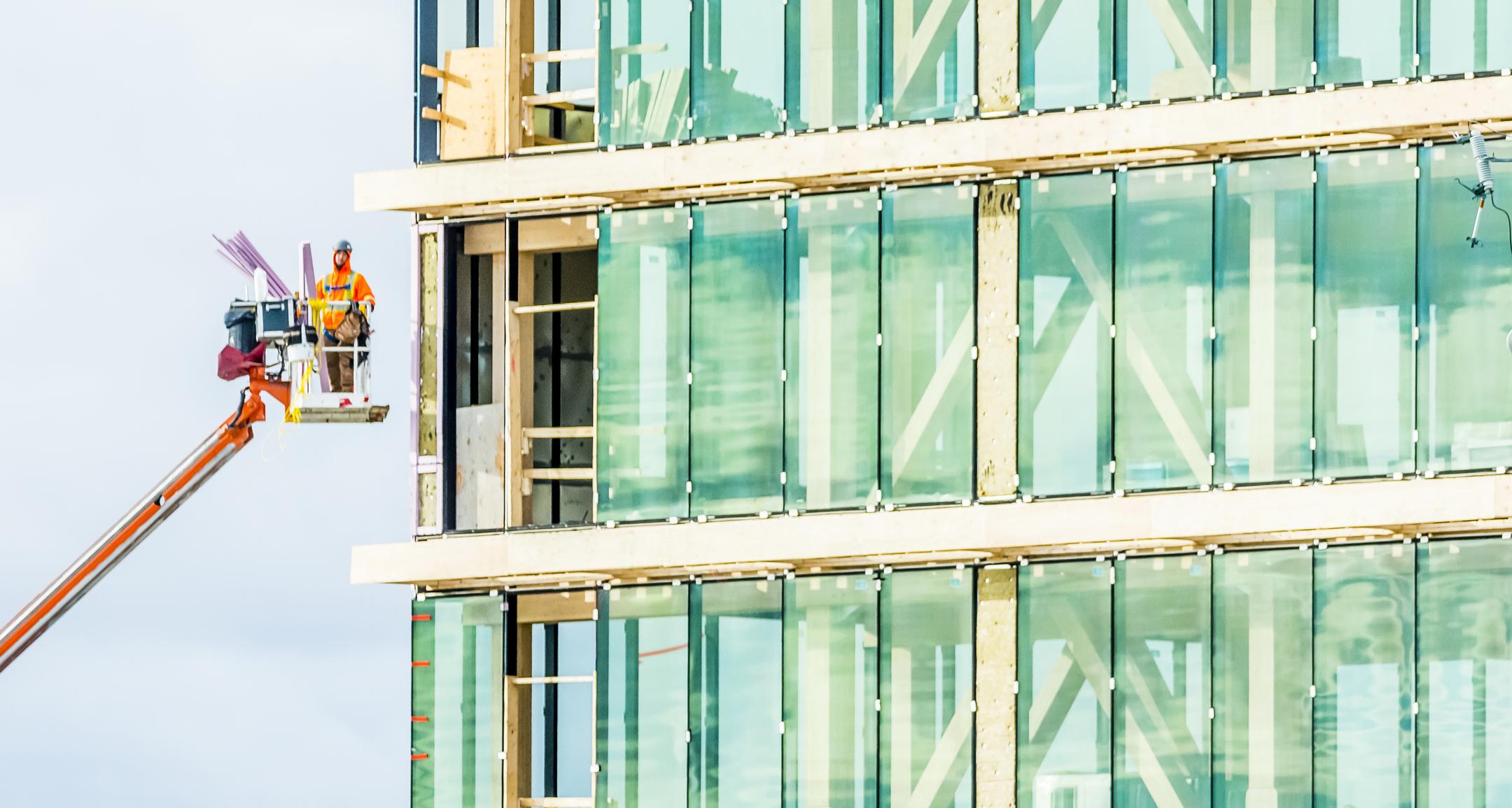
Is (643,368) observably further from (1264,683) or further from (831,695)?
(1264,683)

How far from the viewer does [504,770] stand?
53.4 m

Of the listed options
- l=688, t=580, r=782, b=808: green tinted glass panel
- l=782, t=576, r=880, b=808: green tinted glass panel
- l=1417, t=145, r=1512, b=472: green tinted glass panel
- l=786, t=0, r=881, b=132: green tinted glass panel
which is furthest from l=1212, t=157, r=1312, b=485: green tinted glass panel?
l=688, t=580, r=782, b=808: green tinted glass panel

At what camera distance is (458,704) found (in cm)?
5384

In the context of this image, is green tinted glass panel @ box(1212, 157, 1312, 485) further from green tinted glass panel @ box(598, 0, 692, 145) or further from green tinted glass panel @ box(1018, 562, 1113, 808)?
green tinted glass panel @ box(598, 0, 692, 145)

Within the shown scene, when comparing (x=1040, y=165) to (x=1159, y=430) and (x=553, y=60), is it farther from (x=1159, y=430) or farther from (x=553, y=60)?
(x=553, y=60)

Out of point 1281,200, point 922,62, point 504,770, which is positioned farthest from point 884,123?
point 504,770

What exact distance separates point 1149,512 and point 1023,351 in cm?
304

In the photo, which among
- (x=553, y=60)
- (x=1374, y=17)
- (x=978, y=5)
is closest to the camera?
(x=1374, y=17)

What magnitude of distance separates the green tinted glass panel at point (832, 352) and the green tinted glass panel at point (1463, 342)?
8.09m

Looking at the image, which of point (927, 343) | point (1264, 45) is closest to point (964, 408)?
point (927, 343)

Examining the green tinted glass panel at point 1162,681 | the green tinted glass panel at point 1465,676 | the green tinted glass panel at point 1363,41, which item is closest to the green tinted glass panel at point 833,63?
the green tinted glass panel at point 1363,41

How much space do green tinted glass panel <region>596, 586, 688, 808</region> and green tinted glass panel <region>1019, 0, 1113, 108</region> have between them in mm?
9130

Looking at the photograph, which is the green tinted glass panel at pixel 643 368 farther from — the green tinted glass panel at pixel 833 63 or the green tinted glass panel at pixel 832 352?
the green tinted glass panel at pixel 833 63

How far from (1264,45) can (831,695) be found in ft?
36.3
